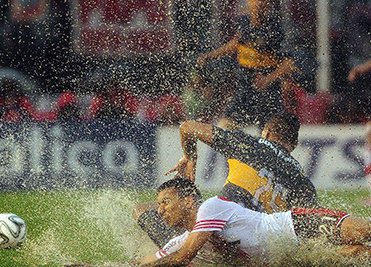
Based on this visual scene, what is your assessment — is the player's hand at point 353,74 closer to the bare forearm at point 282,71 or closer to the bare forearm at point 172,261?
the bare forearm at point 282,71

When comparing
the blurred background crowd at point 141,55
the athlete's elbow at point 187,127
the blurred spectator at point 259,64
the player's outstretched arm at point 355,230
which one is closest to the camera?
the player's outstretched arm at point 355,230

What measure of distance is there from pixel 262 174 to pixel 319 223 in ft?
2.75

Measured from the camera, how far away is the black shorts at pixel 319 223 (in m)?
7.15

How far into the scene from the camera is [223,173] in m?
11.9

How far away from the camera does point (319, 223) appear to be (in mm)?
7180

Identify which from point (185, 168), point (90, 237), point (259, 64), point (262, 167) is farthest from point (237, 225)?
point (259, 64)

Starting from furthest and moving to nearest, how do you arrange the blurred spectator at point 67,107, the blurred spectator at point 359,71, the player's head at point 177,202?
1. the blurred spectator at point 359,71
2. the blurred spectator at point 67,107
3. the player's head at point 177,202

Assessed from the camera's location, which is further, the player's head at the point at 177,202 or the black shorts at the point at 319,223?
the player's head at the point at 177,202

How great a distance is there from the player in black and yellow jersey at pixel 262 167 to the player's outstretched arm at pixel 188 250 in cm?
94

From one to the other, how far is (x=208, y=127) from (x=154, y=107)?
4.94 metres

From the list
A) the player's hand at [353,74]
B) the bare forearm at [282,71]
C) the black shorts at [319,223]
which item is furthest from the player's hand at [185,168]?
the player's hand at [353,74]

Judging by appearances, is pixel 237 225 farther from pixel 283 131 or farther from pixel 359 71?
pixel 359 71

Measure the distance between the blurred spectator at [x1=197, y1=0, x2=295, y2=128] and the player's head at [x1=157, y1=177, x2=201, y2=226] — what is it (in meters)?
2.62

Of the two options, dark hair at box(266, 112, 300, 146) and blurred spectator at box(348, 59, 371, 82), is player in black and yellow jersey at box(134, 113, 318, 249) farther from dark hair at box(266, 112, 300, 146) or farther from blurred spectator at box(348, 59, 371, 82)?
blurred spectator at box(348, 59, 371, 82)
